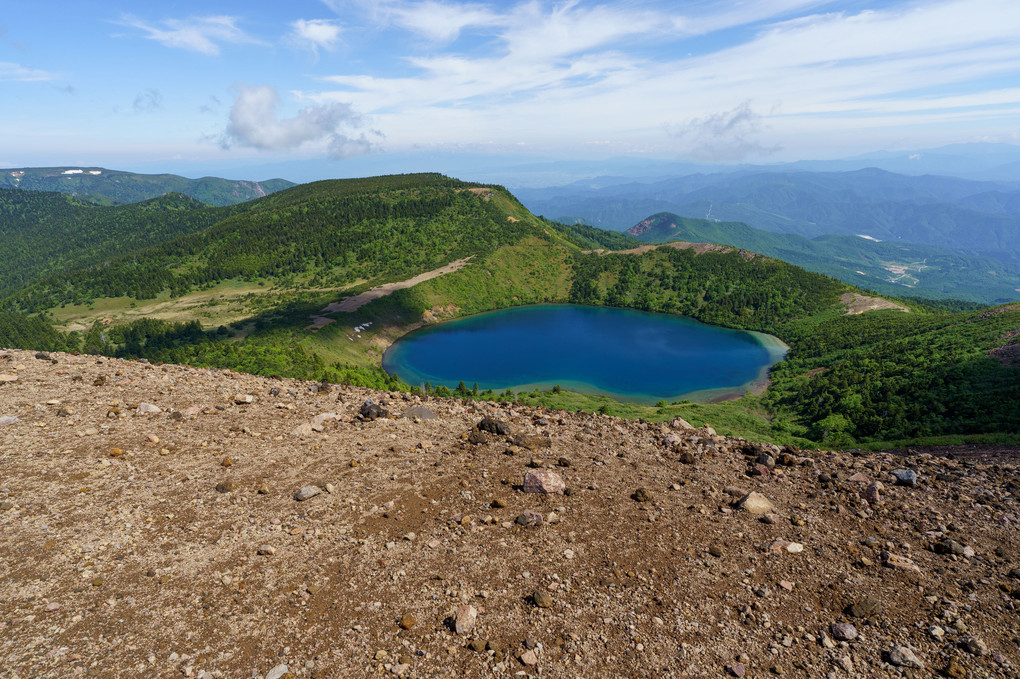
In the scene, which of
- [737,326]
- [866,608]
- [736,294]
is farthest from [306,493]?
[736,294]

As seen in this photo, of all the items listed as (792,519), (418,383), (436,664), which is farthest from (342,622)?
(418,383)

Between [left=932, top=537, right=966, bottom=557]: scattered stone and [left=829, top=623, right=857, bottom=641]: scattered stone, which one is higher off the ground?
[left=932, top=537, right=966, bottom=557]: scattered stone

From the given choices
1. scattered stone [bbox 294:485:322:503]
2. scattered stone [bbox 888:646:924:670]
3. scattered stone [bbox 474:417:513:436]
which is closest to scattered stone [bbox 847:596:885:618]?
scattered stone [bbox 888:646:924:670]

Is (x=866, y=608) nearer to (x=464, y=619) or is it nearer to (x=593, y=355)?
(x=464, y=619)

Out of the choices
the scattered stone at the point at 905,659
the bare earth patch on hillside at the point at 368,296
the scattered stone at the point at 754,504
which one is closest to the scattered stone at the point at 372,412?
the scattered stone at the point at 754,504

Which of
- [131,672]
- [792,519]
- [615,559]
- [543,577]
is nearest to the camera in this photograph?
[131,672]

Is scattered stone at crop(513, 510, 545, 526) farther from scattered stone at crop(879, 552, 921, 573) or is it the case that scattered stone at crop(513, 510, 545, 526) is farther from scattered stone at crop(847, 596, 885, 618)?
scattered stone at crop(879, 552, 921, 573)

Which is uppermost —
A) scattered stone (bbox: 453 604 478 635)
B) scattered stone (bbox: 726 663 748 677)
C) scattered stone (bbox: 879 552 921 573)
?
scattered stone (bbox: 453 604 478 635)

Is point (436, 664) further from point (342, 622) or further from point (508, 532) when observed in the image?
point (508, 532)
